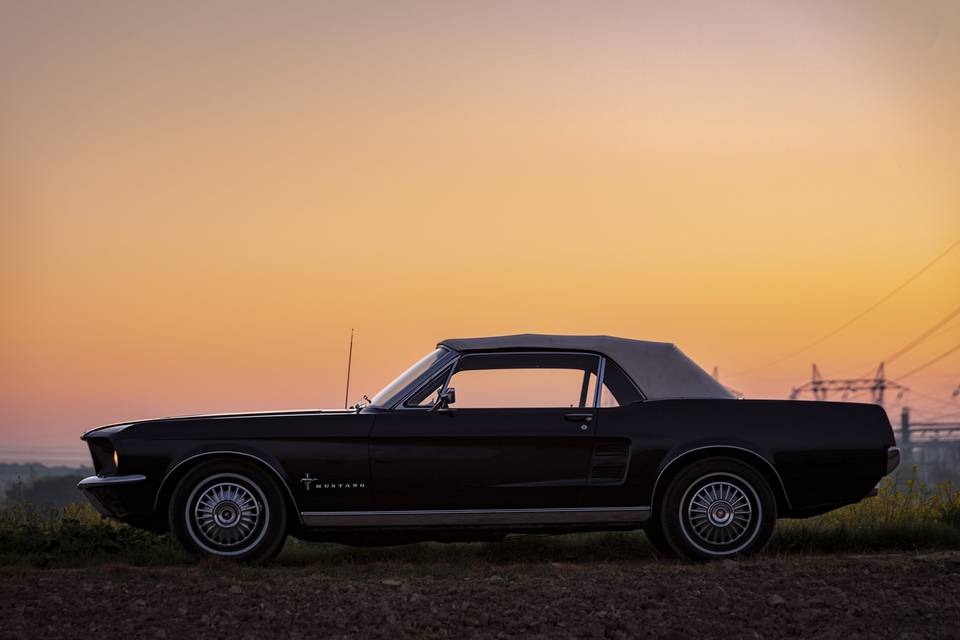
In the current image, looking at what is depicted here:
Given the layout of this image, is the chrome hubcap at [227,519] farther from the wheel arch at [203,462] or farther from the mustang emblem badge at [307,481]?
the mustang emblem badge at [307,481]

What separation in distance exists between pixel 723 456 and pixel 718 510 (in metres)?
0.41

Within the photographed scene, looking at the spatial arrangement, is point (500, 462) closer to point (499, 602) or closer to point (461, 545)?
point (461, 545)

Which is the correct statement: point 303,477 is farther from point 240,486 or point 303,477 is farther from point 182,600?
point 182,600

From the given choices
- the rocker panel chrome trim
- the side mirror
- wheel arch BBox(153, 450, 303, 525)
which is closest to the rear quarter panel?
the rocker panel chrome trim

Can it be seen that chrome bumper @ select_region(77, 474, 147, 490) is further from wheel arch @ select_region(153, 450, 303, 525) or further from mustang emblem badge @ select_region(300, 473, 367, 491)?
mustang emblem badge @ select_region(300, 473, 367, 491)

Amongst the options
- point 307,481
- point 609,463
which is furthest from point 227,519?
point 609,463

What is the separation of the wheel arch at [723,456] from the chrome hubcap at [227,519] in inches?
119

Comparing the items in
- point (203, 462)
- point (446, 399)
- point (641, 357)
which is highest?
point (641, 357)

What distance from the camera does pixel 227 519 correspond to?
8992mm

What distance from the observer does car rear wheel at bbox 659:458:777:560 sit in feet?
29.9

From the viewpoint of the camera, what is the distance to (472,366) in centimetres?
926

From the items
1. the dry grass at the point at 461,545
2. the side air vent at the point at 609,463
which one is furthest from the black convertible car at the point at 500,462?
the dry grass at the point at 461,545

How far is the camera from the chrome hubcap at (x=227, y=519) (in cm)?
898

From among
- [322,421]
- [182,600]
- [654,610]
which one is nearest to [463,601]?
[654,610]
